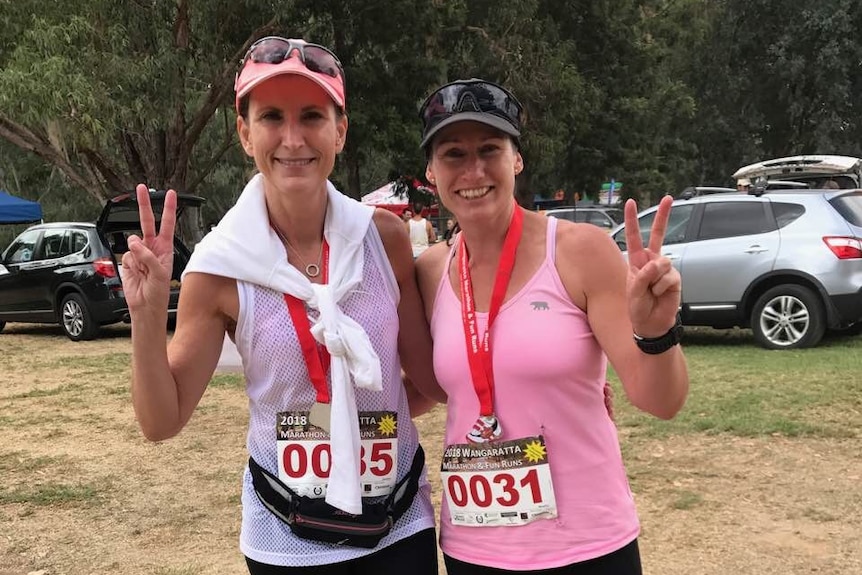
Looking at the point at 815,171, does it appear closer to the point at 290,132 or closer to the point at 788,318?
the point at 788,318

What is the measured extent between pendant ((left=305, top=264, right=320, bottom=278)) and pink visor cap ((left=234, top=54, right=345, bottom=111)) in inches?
16.6

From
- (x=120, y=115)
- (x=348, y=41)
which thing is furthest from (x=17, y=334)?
(x=348, y=41)

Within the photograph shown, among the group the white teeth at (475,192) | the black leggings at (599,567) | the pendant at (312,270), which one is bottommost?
the black leggings at (599,567)

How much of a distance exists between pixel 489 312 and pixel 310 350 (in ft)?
1.44

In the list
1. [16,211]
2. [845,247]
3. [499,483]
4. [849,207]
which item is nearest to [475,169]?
[499,483]

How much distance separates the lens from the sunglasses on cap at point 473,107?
76.7 inches

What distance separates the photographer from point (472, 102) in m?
1.96

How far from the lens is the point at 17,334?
1250cm

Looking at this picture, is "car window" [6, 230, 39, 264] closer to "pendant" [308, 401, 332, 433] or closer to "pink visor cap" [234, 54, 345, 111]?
"pink visor cap" [234, 54, 345, 111]

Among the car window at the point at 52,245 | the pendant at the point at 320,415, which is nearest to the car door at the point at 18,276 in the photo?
the car window at the point at 52,245

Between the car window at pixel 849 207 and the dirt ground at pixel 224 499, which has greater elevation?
the car window at pixel 849 207

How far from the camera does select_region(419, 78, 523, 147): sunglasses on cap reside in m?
1.95

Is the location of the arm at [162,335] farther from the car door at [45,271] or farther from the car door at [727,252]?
the car door at [45,271]

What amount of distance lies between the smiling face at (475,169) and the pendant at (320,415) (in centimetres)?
58
